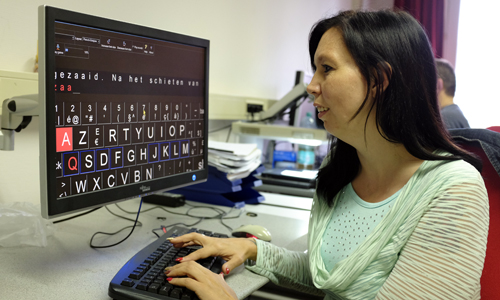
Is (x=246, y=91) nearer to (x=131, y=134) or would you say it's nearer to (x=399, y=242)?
(x=131, y=134)

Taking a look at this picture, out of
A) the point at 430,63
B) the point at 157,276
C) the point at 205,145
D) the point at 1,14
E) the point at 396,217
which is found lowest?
the point at 157,276

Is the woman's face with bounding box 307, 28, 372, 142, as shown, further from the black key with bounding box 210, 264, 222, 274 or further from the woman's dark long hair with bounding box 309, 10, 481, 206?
the black key with bounding box 210, 264, 222, 274

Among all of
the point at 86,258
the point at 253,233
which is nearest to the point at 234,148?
the point at 253,233

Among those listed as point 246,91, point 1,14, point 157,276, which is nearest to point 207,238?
point 157,276

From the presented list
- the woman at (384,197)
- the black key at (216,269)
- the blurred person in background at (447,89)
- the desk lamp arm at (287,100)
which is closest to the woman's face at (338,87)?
the woman at (384,197)

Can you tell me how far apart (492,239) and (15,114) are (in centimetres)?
105

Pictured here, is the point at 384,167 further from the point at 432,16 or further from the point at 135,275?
the point at 432,16

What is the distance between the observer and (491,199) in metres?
0.87

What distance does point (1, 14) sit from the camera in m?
1.07

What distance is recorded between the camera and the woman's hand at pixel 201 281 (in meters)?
0.71

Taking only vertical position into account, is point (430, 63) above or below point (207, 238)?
above

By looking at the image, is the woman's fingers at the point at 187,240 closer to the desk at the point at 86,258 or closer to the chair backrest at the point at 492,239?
the desk at the point at 86,258

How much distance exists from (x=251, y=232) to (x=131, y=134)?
1.31 ft

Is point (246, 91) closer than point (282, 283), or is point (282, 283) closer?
point (282, 283)
